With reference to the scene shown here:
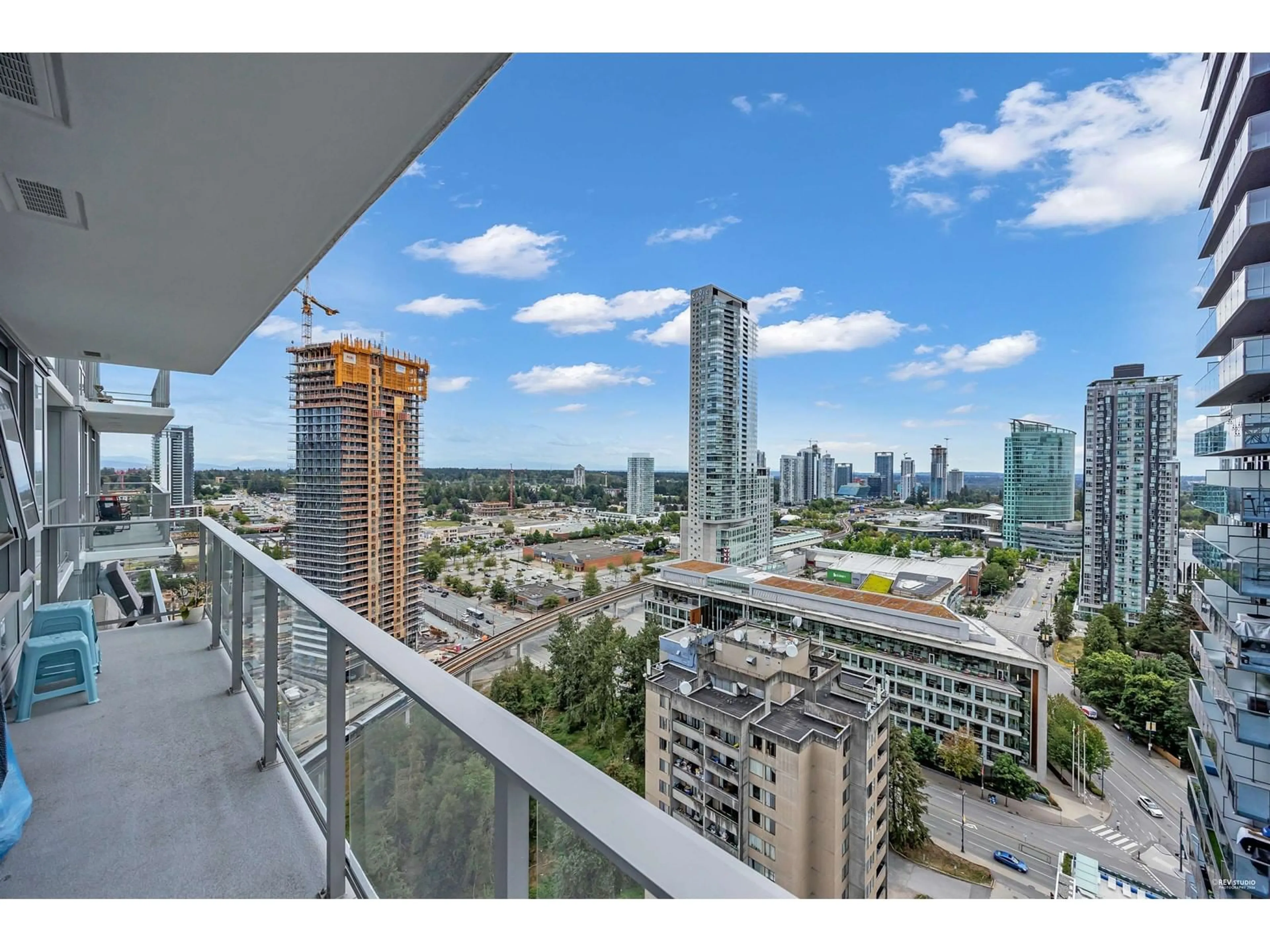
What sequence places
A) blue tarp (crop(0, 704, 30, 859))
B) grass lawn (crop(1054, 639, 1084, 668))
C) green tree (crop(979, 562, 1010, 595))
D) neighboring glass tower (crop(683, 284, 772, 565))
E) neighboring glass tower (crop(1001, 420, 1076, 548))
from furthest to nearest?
neighboring glass tower (crop(1001, 420, 1076, 548)) < neighboring glass tower (crop(683, 284, 772, 565)) < green tree (crop(979, 562, 1010, 595)) < grass lawn (crop(1054, 639, 1084, 668)) < blue tarp (crop(0, 704, 30, 859))

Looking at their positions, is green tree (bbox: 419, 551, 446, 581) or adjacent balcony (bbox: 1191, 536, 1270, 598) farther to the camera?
green tree (bbox: 419, 551, 446, 581)

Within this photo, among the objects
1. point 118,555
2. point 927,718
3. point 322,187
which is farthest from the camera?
point 927,718

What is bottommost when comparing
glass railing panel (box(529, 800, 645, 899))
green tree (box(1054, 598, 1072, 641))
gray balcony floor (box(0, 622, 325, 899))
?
green tree (box(1054, 598, 1072, 641))

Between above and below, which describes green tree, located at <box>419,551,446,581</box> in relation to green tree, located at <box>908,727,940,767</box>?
above

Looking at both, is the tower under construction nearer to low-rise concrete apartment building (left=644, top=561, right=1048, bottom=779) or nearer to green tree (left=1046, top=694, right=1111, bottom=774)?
low-rise concrete apartment building (left=644, top=561, right=1048, bottom=779)

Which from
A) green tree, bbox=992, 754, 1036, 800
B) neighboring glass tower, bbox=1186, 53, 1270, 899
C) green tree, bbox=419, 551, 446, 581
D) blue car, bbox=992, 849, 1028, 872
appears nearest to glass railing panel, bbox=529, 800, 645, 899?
neighboring glass tower, bbox=1186, 53, 1270, 899
